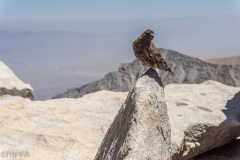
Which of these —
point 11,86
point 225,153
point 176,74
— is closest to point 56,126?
point 225,153

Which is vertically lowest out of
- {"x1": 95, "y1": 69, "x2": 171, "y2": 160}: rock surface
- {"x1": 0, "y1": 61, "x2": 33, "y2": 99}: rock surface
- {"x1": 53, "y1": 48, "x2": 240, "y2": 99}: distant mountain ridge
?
{"x1": 53, "y1": 48, "x2": 240, "y2": 99}: distant mountain ridge

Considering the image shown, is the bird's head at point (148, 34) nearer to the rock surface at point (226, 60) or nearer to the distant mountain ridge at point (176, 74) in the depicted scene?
the distant mountain ridge at point (176, 74)

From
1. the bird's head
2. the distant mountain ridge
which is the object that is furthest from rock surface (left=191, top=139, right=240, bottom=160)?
the distant mountain ridge

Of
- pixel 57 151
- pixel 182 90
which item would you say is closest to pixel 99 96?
pixel 182 90

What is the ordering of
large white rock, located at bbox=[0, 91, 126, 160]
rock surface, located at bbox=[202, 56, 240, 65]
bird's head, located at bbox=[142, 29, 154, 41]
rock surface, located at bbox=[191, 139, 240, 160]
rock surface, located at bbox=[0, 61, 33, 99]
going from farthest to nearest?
1. rock surface, located at bbox=[202, 56, 240, 65]
2. rock surface, located at bbox=[0, 61, 33, 99]
3. rock surface, located at bbox=[191, 139, 240, 160]
4. large white rock, located at bbox=[0, 91, 126, 160]
5. bird's head, located at bbox=[142, 29, 154, 41]

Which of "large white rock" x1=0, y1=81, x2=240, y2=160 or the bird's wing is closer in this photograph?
the bird's wing

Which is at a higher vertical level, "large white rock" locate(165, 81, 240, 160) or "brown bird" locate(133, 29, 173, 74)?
"brown bird" locate(133, 29, 173, 74)

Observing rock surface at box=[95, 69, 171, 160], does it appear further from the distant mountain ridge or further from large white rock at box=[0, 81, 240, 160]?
the distant mountain ridge
